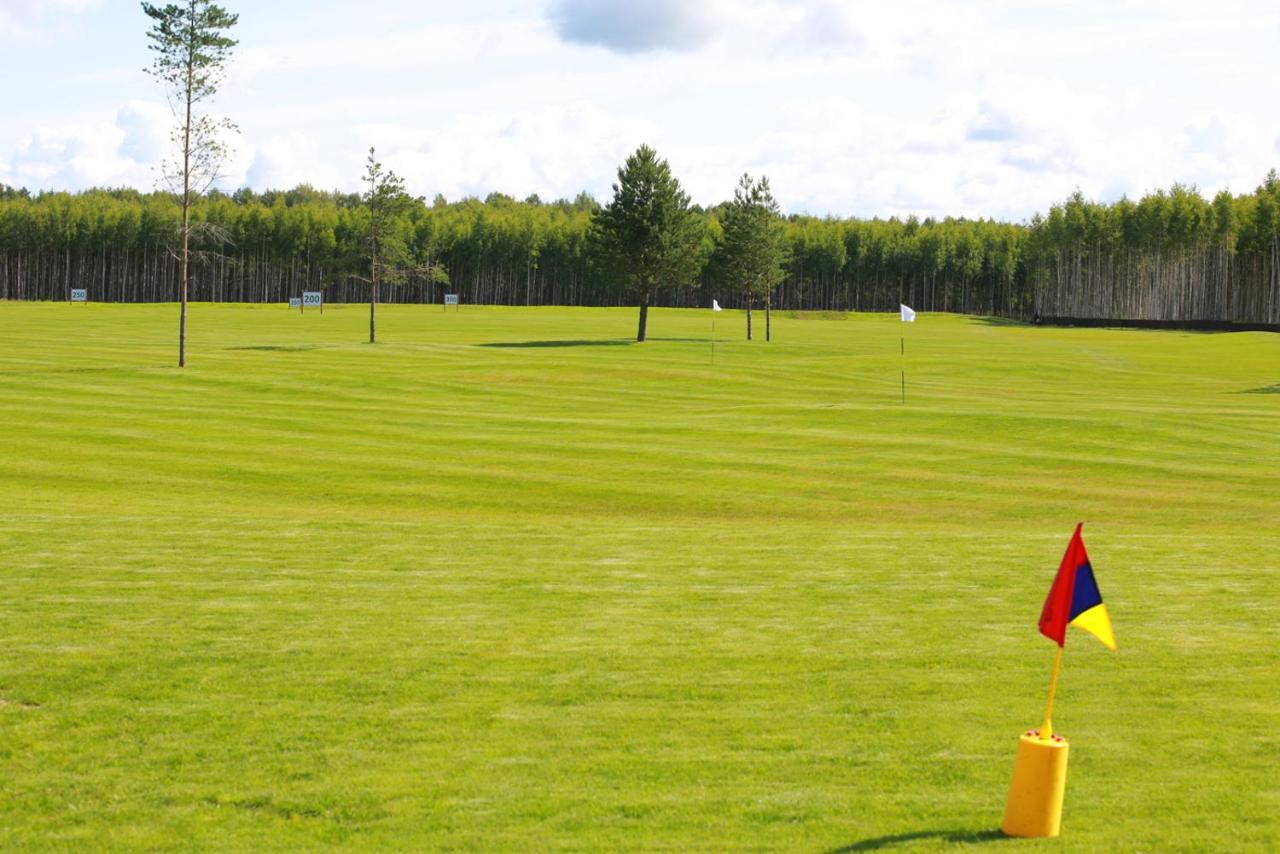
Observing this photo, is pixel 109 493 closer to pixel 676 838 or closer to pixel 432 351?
pixel 676 838

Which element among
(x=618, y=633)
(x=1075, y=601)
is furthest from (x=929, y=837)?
(x=618, y=633)

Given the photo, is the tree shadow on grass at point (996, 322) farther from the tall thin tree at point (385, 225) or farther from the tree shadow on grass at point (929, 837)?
the tree shadow on grass at point (929, 837)

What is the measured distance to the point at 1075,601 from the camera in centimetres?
841

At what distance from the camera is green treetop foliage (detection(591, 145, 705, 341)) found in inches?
3415

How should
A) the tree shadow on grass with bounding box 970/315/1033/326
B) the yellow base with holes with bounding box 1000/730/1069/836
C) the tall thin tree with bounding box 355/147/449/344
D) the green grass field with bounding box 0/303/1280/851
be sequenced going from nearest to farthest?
the yellow base with holes with bounding box 1000/730/1069/836
the green grass field with bounding box 0/303/1280/851
the tall thin tree with bounding box 355/147/449/344
the tree shadow on grass with bounding box 970/315/1033/326

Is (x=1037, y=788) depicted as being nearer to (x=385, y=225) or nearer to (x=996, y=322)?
(x=385, y=225)

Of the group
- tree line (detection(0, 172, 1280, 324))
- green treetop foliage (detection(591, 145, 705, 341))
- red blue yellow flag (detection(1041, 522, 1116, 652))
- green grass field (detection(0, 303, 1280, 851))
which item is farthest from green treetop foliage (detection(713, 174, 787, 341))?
red blue yellow flag (detection(1041, 522, 1116, 652))

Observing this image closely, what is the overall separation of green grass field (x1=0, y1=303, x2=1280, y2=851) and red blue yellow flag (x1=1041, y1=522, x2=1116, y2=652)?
131cm

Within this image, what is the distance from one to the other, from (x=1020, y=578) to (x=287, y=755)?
33.6 ft

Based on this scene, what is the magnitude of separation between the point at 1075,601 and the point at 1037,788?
119cm

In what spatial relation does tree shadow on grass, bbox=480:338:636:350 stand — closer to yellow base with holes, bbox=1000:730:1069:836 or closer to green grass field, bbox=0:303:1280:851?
green grass field, bbox=0:303:1280:851

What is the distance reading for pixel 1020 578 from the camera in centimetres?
1683

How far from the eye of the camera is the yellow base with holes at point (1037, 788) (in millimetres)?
8125

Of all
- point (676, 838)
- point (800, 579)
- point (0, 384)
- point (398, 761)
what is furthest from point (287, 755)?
point (0, 384)
